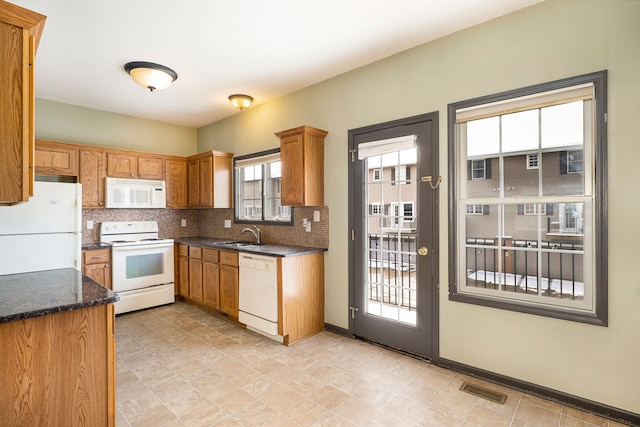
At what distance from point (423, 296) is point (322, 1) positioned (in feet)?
8.35

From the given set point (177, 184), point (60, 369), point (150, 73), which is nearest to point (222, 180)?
point (177, 184)

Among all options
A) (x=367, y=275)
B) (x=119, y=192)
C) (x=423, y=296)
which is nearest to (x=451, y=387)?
(x=423, y=296)

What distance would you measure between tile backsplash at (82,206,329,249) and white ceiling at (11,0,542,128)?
5.32 feet

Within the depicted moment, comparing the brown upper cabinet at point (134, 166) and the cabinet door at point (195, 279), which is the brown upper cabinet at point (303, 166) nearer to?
the cabinet door at point (195, 279)

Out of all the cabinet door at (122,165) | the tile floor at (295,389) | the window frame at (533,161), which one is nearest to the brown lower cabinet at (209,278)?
the tile floor at (295,389)

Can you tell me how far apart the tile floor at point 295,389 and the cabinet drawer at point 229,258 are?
83 cm

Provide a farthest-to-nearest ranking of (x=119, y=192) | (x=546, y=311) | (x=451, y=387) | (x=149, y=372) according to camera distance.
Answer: (x=119, y=192) < (x=149, y=372) < (x=451, y=387) < (x=546, y=311)

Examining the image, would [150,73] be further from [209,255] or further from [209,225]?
[209,225]

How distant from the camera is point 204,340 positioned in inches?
134

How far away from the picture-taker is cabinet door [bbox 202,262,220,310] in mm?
4094

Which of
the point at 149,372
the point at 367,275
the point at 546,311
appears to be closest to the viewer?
the point at 546,311

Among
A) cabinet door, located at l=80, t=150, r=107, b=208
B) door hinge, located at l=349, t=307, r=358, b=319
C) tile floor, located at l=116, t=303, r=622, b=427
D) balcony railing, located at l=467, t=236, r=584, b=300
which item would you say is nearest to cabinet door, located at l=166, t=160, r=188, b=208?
cabinet door, located at l=80, t=150, r=107, b=208

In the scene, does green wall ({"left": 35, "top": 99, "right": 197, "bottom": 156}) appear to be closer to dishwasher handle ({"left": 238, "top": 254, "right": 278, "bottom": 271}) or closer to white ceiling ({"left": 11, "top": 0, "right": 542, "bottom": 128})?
white ceiling ({"left": 11, "top": 0, "right": 542, "bottom": 128})

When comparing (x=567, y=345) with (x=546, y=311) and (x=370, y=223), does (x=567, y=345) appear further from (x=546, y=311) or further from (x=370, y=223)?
(x=370, y=223)
